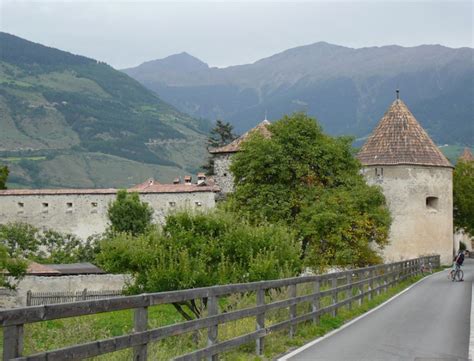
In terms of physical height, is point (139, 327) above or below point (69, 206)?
below

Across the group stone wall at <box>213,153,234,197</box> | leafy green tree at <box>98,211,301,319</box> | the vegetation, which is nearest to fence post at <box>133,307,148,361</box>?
leafy green tree at <box>98,211,301,319</box>

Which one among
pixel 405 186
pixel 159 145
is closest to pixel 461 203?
pixel 405 186

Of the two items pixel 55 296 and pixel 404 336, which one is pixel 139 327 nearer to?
pixel 404 336

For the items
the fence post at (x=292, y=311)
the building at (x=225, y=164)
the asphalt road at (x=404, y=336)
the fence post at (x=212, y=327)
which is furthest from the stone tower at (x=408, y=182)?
the fence post at (x=212, y=327)

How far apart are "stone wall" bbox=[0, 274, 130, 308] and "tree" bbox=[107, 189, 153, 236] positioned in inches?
462

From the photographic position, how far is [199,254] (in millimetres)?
18938

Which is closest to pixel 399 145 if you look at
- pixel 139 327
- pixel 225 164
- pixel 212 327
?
pixel 225 164

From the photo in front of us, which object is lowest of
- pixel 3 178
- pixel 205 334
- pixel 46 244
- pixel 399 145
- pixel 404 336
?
pixel 404 336

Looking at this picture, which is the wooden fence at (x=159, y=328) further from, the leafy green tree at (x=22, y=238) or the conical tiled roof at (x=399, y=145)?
the leafy green tree at (x=22, y=238)

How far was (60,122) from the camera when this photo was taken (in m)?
194

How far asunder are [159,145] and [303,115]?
16107 centimetres

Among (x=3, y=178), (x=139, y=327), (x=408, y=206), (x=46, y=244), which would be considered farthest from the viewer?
(x=3, y=178)

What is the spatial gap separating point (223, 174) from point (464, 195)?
69.5 feet

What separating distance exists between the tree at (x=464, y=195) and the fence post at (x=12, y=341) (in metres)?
58.3
